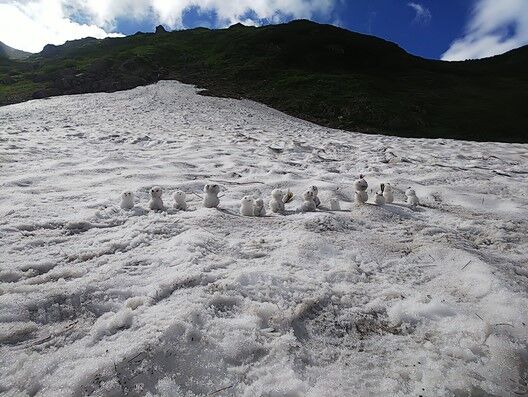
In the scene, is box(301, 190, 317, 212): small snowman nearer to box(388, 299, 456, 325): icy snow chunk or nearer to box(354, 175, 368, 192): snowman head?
box(354, 175, 368, 192): snowman head

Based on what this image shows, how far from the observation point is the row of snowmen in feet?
15.2

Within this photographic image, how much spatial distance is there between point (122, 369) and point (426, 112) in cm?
2624

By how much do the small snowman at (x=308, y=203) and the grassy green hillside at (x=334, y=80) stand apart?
1693 centimetres

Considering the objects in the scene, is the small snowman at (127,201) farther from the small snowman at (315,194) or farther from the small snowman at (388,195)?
the small snowman at (388,195)

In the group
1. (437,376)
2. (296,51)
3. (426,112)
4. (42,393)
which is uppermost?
(296,51)

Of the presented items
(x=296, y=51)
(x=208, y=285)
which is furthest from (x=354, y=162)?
(x=296, y=51)

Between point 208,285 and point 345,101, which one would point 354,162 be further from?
point 345,101

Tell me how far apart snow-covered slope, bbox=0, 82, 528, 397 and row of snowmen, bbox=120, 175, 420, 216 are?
168mm

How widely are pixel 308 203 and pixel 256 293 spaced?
7.36 feet

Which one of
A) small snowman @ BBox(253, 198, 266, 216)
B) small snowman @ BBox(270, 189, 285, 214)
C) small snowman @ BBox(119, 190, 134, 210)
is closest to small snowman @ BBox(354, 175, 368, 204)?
small snowman @ BBox(270, 189, 285, 214)

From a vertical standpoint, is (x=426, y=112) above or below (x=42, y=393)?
above

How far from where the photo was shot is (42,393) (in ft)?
6.40

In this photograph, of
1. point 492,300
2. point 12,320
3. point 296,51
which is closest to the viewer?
point 12,320

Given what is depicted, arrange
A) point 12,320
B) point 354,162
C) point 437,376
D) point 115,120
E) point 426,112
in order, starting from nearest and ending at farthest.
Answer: point 437,376, point 12,320, point 354,162, point 115,120, point 426,112
